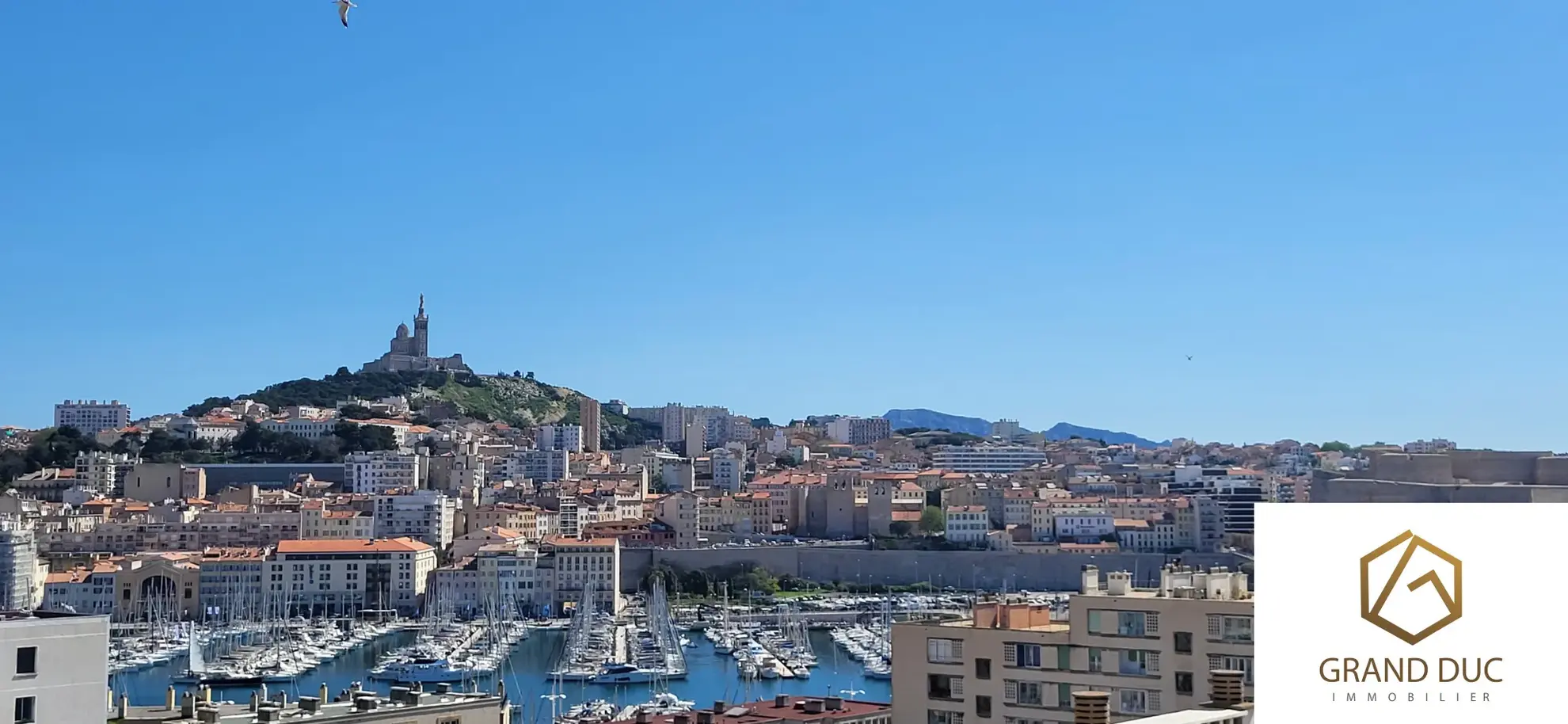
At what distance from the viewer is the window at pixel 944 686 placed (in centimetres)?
855

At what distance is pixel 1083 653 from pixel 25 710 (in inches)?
192

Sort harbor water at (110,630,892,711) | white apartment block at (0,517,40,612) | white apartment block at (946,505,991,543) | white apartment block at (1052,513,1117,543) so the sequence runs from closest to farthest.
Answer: harbor water at (110,630,892,711) < white apartment block at (0,517,40,612) < white apartment block at (946,505,991,543) < white apartment block at (1052,513,1117,543)

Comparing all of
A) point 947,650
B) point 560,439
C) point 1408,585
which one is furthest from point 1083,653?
point 560,439

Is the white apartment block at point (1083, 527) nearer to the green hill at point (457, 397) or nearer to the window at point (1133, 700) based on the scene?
the green hill at point (457, 397)

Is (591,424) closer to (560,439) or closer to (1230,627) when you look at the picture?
(560,439)

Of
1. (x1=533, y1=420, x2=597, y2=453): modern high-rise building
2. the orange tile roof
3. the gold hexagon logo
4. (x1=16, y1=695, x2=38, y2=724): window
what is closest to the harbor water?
the orange tile roof

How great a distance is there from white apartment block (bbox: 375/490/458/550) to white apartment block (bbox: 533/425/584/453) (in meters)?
16.4

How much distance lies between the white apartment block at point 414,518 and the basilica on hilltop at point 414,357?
A: 26.4 meters

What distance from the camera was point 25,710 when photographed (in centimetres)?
502

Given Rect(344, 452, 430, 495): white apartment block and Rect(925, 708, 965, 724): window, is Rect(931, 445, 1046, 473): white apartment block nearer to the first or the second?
Rect(344, 452, 430, 495): white apartment block

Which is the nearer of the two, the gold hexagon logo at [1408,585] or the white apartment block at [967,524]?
the gold hexagon logo at [1408,585]

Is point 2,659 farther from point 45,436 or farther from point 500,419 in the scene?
point 500,419

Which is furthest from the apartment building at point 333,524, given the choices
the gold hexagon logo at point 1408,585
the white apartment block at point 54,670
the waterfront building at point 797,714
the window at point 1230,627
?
the gold hexagon logo at point 1408,585

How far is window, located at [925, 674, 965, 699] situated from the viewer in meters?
8.55
